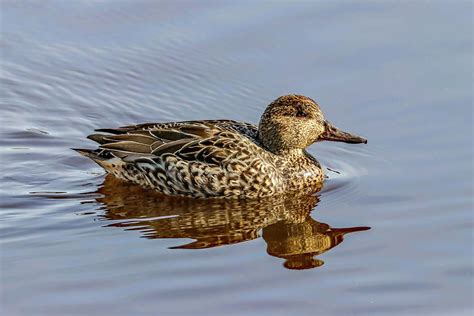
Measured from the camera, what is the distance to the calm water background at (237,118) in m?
8.93

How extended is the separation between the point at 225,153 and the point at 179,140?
0.52 metres

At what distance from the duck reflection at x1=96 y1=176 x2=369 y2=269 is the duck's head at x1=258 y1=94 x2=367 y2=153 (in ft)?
2.26

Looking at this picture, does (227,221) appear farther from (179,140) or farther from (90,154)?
(90,154)

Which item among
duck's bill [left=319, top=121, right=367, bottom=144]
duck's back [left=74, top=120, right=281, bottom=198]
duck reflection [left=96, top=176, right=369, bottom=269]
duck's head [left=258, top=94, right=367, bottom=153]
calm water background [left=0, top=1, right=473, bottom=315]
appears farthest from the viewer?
duck's head [left=258, top=94, right=367, bottom=153]

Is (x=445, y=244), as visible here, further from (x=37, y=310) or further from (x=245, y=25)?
(x=245, y=25)

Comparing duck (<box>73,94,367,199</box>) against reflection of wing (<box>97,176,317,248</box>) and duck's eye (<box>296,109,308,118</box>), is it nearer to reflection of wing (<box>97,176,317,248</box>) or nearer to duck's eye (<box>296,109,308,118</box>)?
duck's eye (<box>296,109,308,118</box>)

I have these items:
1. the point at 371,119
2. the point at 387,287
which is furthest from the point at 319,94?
the point at 387,287

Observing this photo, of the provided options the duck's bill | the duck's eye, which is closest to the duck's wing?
the duck's eye

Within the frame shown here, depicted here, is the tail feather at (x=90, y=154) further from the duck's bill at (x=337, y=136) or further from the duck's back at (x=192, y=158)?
the duck's bill at (x=337, y=136)

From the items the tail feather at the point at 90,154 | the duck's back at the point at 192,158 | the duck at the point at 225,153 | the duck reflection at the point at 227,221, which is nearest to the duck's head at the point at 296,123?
the duck at the point at 225,153

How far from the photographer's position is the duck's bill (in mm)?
11594

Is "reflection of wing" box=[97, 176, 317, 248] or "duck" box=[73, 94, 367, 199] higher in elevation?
"duck" box=[73, 94, 367, 199]

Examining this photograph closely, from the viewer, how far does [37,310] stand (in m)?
8.59

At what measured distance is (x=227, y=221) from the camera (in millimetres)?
10758
